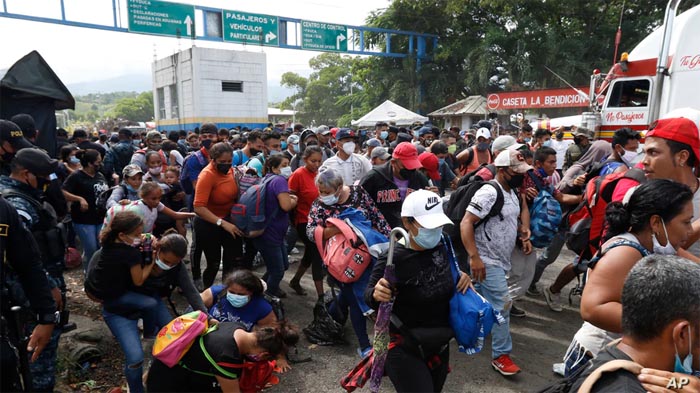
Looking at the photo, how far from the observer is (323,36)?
25.4 metres

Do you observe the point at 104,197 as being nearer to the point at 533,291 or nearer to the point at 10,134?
the point at 10,134

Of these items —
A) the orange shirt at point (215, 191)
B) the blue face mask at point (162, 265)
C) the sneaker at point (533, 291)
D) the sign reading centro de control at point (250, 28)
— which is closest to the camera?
the blue face mask at point (162, 265)

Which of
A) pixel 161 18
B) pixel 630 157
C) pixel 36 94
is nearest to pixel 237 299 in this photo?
pixel 630 157

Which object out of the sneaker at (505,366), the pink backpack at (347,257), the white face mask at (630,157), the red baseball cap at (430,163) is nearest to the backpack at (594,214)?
the sneaker at (505,366)

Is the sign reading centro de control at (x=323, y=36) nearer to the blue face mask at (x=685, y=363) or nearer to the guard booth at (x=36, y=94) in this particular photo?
the guard booth at (x=36, y=94)

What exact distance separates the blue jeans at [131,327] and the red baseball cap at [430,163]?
A: 4.14m

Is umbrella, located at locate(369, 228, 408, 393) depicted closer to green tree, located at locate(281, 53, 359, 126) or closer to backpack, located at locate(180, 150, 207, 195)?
backpack, located at locate(180, 150, 207, 195)

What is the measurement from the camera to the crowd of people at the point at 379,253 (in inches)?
72.7

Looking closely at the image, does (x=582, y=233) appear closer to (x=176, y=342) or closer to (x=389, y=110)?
(x=176, y=342)

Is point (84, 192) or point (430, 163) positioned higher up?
point (430, 163)

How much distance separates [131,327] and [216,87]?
26.2 m

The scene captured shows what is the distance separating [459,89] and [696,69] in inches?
872

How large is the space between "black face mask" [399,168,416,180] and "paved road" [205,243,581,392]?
1.76 meters

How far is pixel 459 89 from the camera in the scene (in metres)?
29.8
